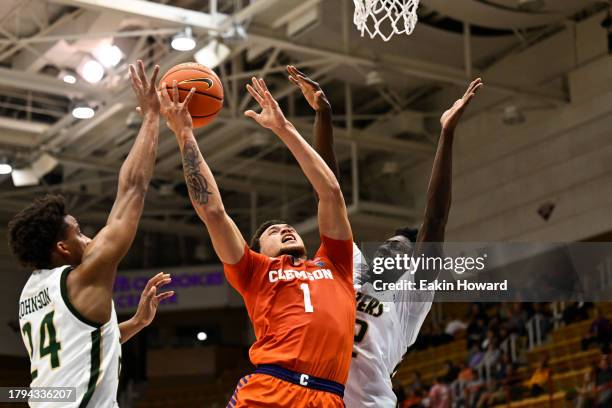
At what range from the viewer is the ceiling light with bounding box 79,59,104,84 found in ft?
54.3

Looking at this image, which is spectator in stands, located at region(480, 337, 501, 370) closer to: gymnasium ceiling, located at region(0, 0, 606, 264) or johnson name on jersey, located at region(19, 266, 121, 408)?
gymnasium ceiling, located at region(0, 0, 606, 264)

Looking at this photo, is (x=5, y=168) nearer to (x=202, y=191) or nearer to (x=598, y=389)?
(x=598, y=389)

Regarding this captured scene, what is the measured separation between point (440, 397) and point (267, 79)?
666 centimetres

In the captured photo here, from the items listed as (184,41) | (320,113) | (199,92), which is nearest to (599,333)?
(184,41)

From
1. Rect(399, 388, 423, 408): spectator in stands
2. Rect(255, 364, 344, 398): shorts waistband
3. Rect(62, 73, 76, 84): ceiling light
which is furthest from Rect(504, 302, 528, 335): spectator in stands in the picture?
Rect(255, 364, 344, 398): shorts waistband

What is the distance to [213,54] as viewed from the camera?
1480 centimetres

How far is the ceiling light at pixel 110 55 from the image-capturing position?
53.5 feet

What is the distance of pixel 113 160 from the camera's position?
67.2 ft

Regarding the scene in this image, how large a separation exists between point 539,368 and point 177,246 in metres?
14.5

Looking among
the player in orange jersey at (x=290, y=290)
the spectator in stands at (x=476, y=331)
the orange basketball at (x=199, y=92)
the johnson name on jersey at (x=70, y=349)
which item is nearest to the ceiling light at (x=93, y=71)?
the spectator in stands at (x=476, y=331)

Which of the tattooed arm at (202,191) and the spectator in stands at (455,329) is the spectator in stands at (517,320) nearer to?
the spectator in stands at (455,329)

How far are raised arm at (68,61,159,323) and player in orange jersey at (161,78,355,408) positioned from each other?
0.47 meters

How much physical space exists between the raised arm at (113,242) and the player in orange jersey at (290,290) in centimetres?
47

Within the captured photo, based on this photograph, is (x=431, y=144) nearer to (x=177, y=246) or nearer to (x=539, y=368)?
(x=539, y=368)
